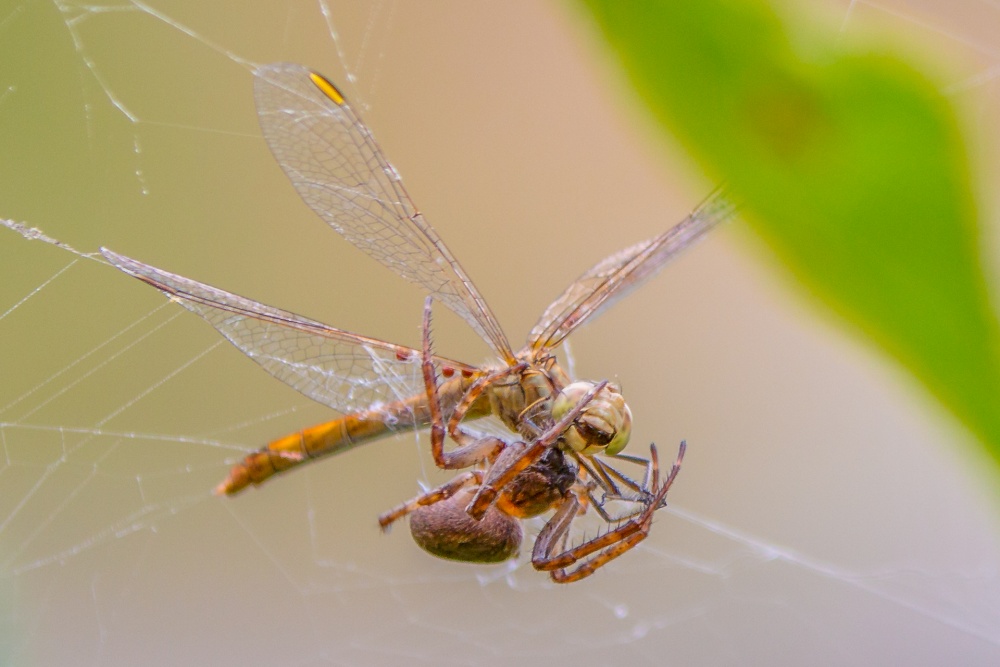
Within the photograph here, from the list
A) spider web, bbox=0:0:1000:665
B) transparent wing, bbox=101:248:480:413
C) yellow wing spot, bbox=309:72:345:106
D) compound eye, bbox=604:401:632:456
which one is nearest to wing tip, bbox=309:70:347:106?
yellow wing spot, bbox=309:72:345:106

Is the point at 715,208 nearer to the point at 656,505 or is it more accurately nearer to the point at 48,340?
the point at 656,505

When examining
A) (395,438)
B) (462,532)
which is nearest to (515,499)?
(462,532)

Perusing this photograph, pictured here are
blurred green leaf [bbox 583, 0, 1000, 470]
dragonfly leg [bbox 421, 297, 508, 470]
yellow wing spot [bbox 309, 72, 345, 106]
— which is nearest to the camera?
blurred green leaf [bbox 583, 0, 1000, 470]

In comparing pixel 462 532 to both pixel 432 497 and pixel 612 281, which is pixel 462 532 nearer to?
pixel 432 497

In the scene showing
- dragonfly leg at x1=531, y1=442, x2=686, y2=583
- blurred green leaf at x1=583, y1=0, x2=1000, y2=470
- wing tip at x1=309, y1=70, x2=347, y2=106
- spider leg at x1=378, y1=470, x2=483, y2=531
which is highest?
blurred green leaf at x1=583, y1=0, x2=1000, y2=470

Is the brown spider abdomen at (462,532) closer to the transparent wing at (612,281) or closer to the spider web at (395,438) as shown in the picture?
the transparent wing at (612,281)

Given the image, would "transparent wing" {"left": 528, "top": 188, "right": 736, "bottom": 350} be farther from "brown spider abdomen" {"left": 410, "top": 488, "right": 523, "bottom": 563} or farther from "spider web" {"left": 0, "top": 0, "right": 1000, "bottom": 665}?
"spider web" {"left": 0, "top": 0, "right": 1000, "bottom": 665}
